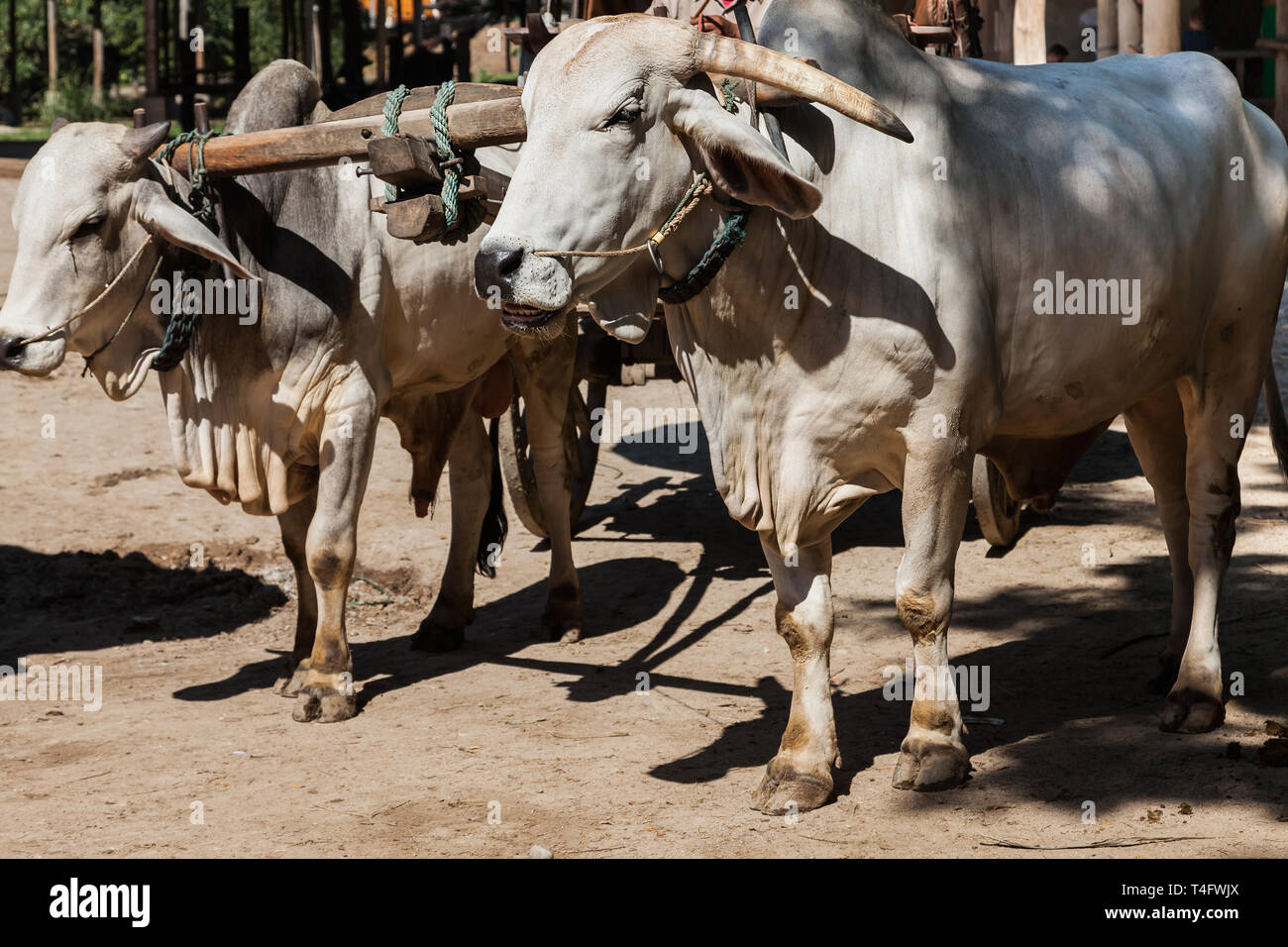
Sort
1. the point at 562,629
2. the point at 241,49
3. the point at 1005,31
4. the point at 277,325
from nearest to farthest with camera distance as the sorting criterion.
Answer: the point at 277,325 < the point at 562,629 < the point at 1005,31 < the point at 241,49

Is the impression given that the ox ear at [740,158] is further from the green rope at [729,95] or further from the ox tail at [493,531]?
the ox tail at [493,531]

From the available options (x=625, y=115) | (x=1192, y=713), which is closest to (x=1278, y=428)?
(x=1192, y=713)

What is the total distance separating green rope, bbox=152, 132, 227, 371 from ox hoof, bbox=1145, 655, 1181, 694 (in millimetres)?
3374

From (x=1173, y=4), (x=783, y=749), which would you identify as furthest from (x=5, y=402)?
(x=1173, y=4)

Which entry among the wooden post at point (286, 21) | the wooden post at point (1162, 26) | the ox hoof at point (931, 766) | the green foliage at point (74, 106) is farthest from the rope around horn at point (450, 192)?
the green foliage at point (74, 106)

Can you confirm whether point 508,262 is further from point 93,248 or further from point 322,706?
point 322,706

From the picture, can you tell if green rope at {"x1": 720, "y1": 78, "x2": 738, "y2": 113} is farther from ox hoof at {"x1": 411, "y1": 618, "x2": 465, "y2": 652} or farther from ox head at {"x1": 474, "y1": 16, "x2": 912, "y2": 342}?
ox hoof at {"x1": 411, "y1": 618, "x2": 465, "y2": 652}

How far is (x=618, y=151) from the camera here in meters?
3.57

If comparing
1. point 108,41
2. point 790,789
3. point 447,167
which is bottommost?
point 790,789

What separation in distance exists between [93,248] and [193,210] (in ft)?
1.14

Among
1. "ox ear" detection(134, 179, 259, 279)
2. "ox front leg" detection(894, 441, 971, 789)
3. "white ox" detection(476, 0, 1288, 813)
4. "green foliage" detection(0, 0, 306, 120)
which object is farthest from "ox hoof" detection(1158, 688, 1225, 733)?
"green foliage" detection(0, 0, 306, 120)

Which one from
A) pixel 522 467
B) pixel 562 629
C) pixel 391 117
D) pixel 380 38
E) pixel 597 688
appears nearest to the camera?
pixel 391 117

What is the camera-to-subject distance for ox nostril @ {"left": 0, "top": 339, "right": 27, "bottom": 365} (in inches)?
180

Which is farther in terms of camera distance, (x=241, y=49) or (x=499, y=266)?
(x=241, y=49)
